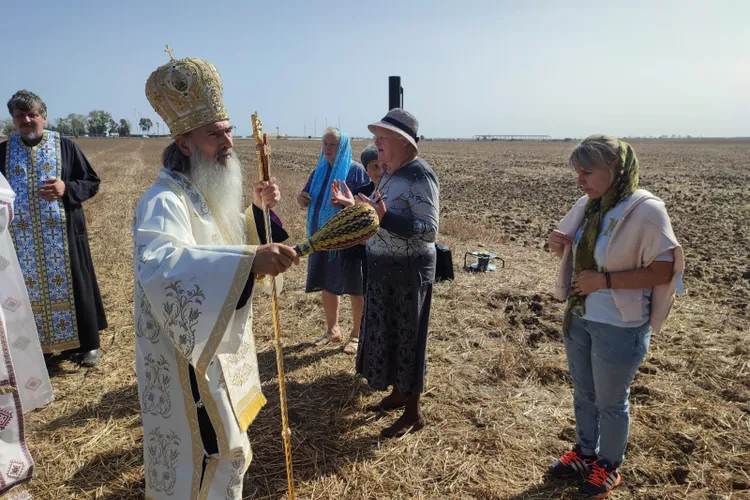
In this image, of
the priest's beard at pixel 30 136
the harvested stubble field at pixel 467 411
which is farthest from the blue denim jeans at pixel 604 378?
the priest's beard at pixel 30 136

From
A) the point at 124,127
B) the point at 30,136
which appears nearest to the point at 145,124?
the point at 124,127

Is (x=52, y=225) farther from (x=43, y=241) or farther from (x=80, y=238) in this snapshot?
(x=80, y=238)

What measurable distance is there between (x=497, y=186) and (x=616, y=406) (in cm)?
1778

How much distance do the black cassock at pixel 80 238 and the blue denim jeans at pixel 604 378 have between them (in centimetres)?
429

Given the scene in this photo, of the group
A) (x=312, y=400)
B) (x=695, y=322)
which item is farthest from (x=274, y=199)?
(x=695, y=322)

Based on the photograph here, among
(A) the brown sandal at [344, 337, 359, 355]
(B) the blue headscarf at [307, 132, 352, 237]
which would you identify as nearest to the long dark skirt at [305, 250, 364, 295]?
(B) the blue headscarf at [307, 132, 352, 237]

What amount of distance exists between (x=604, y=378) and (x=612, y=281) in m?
0.56

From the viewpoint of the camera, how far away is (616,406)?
9.13ft

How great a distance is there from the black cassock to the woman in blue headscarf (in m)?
2.07

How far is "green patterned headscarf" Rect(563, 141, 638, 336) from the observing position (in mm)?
2604

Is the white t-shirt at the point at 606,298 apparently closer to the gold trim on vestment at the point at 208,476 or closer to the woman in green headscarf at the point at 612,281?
the woman in green headscarf at the point at 612,281

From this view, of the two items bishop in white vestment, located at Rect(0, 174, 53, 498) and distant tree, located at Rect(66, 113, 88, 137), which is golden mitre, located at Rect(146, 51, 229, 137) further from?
distant tree, located at Rect(66, 113, 88, 137)

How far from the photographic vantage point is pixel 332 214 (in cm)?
475

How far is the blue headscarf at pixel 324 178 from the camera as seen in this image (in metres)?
4.73
